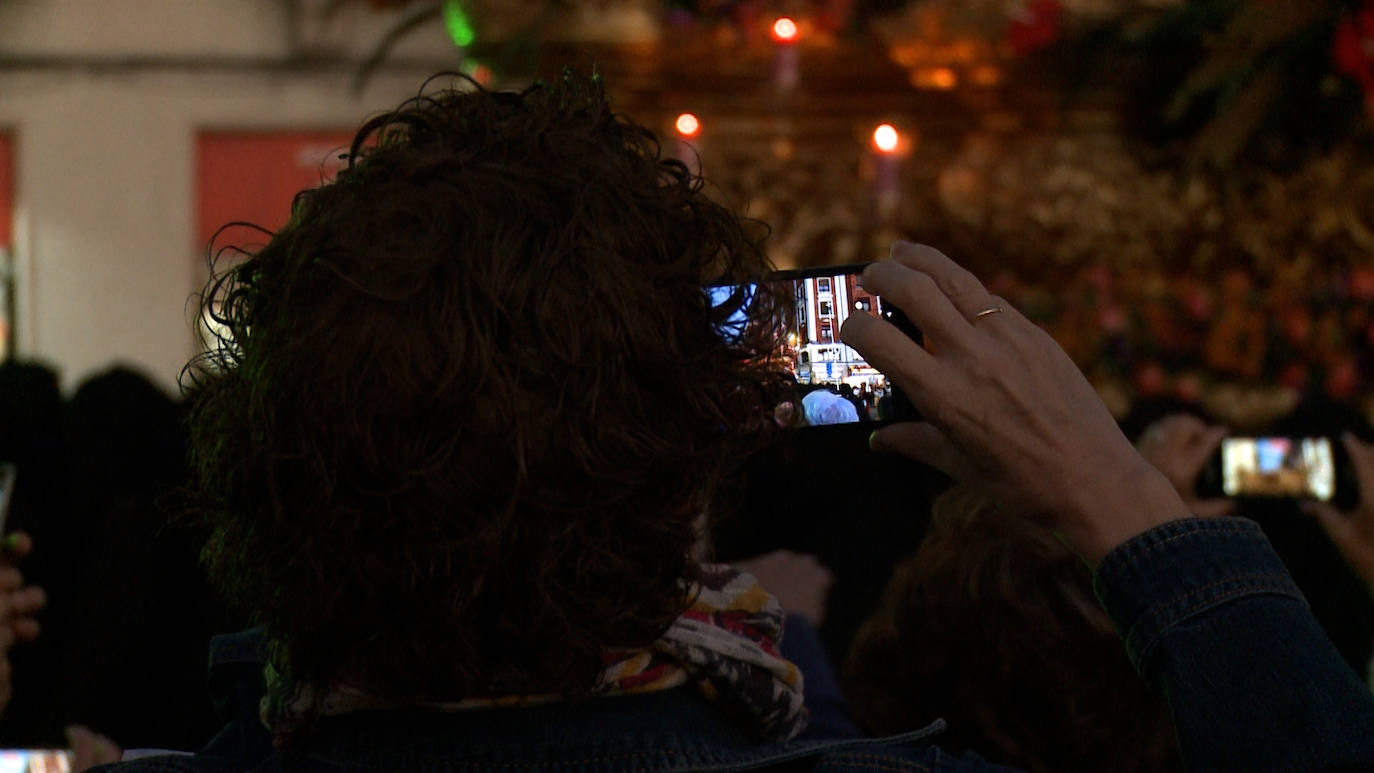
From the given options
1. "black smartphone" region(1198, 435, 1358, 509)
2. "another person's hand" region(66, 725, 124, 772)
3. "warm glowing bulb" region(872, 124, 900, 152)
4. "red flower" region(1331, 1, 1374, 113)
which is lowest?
"another person's hand" region(66, 725, 124, 772)

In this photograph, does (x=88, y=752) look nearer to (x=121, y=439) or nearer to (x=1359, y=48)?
(x=121, y=439)

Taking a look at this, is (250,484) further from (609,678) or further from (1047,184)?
(1047,184)

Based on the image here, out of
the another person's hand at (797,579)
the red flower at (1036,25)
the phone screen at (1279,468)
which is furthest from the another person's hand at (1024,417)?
the red flower at (1036,25)

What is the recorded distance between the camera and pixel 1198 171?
252 centimetres

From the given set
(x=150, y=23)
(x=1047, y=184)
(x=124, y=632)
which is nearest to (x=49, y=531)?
(x=124, y=632)

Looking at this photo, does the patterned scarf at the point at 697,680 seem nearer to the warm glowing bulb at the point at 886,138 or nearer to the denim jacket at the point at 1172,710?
the denim jacket at the point at 1172,710

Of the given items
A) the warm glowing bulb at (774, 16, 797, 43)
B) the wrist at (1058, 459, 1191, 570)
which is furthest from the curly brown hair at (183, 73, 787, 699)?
the warm glowing bulb at (774, 16, 797, 43)

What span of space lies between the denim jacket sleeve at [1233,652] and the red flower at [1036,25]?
6.85 feet

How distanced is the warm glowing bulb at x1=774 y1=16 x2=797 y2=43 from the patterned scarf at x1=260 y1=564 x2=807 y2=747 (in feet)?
6.25

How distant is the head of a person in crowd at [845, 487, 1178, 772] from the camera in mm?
799

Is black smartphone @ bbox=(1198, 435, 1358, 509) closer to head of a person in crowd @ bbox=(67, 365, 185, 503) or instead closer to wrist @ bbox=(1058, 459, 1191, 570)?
wrist @ bbox=(1058, 459, 1191, 570)

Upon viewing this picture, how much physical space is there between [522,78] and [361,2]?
1.25 m

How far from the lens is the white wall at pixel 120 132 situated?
376 centimetres

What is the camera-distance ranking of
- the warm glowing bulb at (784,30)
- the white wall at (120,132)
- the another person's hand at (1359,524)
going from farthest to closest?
the white wall at (120,132)
the warm glowing bulb at (784,30)
the another person's hand at (1359,524)
